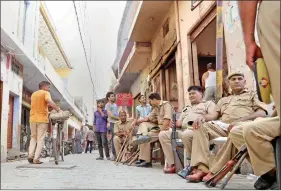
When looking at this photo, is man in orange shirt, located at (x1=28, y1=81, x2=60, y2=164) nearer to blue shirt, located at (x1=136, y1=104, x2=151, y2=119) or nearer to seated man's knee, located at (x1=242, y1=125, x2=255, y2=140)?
blue shirt, located at (x1=136, y1=104, x2=151, y2=119)

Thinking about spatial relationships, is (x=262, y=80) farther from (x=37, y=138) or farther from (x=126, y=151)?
(x=126, y=151)

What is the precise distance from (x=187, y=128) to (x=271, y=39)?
238 cm

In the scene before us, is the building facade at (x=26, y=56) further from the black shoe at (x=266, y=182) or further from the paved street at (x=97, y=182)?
the black shoe at (x=266, y=182)

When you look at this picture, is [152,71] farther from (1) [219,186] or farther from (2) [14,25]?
(2) [14,25]

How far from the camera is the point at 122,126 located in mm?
5980

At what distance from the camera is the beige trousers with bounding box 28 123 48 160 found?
4539mm

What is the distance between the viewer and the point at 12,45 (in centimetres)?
97

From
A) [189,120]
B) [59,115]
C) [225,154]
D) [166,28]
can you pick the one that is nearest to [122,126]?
[59,115]

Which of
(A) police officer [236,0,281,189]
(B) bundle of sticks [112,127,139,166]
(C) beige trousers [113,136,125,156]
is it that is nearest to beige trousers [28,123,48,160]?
(B) bundle of sticks [112,127,139,166]

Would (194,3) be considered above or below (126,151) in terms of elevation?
above

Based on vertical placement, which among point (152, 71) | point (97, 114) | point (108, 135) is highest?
point (152, 71)

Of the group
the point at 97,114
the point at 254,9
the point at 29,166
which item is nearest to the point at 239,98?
the point at 254,9

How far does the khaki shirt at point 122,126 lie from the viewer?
591cm

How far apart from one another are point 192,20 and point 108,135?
310 centimetres
